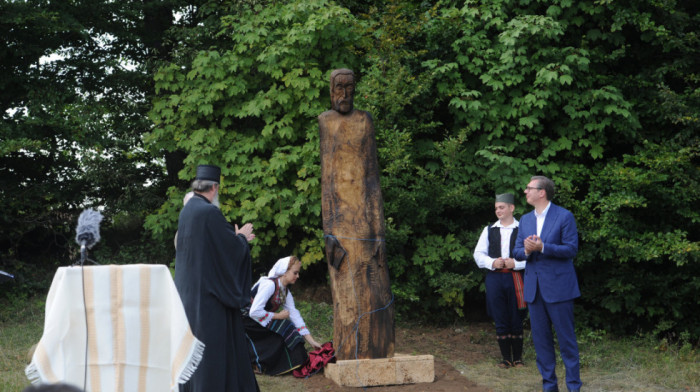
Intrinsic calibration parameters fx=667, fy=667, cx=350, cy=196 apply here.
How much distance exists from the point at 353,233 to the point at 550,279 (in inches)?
74.4

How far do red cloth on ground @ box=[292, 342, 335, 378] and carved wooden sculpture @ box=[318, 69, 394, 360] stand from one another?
0.38 m

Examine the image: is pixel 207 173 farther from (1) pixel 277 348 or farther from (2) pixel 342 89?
(1) pixel 277 348

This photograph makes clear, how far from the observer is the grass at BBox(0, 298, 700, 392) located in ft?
22.0

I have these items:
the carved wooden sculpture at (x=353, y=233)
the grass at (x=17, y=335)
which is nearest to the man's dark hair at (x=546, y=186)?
the carved wooden sculpture at (x=353, y=233)

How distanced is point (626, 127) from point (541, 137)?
1.15 meters

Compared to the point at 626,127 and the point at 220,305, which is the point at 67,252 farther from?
the point at 626,127

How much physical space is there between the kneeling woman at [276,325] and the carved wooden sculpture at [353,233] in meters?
0.54

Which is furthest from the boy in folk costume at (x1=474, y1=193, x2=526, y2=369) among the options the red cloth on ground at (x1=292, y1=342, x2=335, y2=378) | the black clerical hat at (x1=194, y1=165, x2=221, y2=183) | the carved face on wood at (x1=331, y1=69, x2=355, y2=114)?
the black clerical hat at (x1=194, y1=165, x2=221, y2=183)

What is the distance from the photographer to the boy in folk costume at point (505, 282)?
24.0ft

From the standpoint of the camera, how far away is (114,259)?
1194 centimetres

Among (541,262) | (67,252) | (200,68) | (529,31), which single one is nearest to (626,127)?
(529,31)

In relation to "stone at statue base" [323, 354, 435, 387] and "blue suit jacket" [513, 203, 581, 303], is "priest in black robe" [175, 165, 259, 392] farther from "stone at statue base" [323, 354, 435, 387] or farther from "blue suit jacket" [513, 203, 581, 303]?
Result: "blue suit jacket" [513, 203, 581, 303]

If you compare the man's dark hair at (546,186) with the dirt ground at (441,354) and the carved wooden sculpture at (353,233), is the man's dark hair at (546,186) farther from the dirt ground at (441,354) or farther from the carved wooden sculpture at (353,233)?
the dirt ground at (441,354)

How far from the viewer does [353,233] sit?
6543 millimetres
